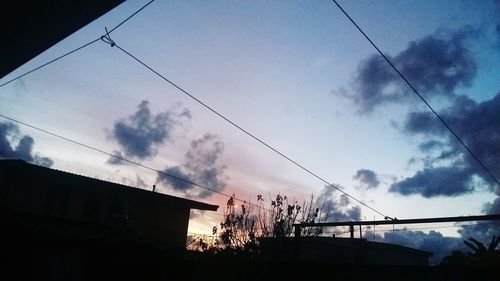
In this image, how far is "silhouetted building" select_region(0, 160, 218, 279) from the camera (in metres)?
8.95

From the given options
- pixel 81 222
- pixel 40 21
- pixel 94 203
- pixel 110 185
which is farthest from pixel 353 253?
pixel 40 21

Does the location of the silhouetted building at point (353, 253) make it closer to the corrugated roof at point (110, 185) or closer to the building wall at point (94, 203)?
the corrugated roof at point (110, 185)

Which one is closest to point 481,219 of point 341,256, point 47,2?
point 47,2

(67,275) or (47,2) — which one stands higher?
(47,2)

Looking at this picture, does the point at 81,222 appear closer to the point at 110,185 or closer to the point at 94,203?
the point at 110,185

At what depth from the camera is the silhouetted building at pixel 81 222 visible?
29.3ft

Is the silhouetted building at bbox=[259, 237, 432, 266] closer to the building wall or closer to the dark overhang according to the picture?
the building wall

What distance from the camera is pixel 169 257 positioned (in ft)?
29.3

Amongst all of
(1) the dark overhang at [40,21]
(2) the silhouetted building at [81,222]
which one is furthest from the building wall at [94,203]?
(1) the dark overhang at [40,21]

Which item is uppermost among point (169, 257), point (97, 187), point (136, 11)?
point (136, 11)

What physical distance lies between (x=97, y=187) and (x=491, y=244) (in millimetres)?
22642

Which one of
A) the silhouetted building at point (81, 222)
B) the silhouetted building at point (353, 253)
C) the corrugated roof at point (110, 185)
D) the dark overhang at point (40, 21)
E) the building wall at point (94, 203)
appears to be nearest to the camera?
the dark overhang at point (40, 21)

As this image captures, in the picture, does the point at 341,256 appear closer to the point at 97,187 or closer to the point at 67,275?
the point at 97,187

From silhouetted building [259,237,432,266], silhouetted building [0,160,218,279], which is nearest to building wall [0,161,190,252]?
silhouetted building [0,160,218,279]
